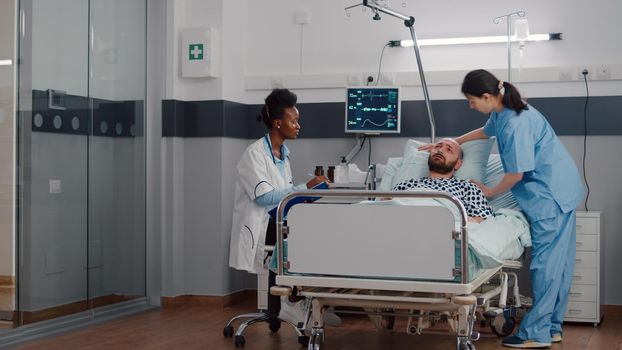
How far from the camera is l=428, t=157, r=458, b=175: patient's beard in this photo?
4465 millimetres

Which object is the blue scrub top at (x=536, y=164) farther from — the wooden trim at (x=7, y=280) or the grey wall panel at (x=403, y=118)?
the wooden trim at (x=7, y=280)

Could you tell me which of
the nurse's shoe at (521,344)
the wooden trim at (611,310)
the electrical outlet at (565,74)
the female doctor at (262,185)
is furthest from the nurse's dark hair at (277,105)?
the wooden trim at (611,310)

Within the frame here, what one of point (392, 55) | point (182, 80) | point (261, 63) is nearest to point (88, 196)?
point (182, 80)

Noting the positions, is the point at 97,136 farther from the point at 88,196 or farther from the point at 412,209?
the point at 412,209

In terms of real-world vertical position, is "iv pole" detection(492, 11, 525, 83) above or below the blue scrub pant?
above

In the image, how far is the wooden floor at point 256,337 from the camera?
4.29m

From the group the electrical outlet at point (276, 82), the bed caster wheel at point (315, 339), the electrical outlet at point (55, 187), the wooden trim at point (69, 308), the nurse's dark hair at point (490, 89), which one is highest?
the electrical outlet at point (276, 82)

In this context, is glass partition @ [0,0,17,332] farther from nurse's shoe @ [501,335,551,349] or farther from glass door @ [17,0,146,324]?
nurse's shoe @ [501,335,551,349]

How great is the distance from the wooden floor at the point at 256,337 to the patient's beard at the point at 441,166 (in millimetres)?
910

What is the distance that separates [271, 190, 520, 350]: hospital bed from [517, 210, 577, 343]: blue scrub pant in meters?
0.77

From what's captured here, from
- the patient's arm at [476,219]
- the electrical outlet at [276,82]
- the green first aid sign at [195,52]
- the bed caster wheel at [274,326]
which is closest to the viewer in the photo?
the patient's arm at [476,219]

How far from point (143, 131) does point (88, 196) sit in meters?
0.76

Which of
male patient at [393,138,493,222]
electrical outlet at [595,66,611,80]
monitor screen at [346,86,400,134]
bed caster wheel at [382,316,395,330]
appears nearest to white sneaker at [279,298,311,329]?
bed caster wheel at [382,316,395,330]

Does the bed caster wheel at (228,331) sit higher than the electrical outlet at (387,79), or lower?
lower
